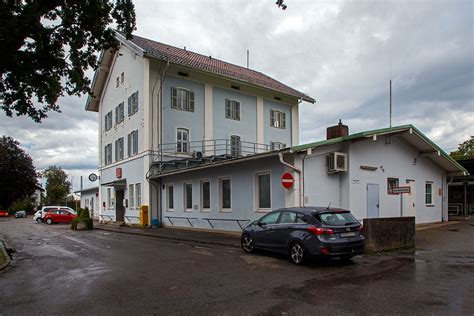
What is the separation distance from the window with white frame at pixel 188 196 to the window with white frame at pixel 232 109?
8707mm

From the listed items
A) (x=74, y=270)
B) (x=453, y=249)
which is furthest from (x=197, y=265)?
(x=453, y=249)

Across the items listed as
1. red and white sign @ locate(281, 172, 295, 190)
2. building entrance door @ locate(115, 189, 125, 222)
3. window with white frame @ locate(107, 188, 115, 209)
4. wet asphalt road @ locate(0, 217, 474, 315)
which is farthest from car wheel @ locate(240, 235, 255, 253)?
window with white frame @ locate(107, 188, 115, 209)

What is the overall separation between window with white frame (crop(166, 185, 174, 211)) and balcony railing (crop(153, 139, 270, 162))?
87.3 inches

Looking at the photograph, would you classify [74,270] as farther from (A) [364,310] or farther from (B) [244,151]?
(B) [244,151]

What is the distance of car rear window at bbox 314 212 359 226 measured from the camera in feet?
33.2

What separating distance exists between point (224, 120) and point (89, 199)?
26516 mm

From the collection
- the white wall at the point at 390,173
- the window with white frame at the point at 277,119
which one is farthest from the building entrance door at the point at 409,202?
the window with white frame at the point at 277,119

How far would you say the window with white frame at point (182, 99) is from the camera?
2667cm

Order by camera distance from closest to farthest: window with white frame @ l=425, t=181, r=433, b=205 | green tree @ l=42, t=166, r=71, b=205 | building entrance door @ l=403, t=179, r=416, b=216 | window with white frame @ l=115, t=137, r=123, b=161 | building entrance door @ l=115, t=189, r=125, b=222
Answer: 1. building entrance door @ l=403, t=179, r=416, b=216
2. window with white frame @ l=425, t=181, r=433, b=205
3. window with white frame @ l=115, t=137, r=123, b=161
4. building entrance door @ l=115, t=189, r=125, b=222
5. green tree @ l=42, t=166, r=71, b=205

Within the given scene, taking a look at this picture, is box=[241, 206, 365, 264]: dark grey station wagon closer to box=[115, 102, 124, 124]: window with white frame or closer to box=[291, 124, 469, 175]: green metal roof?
box=[291, 124, 469, 175]: green metal roof

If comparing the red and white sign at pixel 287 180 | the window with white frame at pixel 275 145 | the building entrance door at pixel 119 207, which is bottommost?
the building entrance door at pixel 119 207

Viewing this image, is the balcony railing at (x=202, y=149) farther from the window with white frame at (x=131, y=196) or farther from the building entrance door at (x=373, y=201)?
the building entrance door at (x=373, y=201)

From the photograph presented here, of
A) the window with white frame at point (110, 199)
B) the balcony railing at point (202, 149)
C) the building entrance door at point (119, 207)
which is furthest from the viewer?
the window with white frame at point (110, 199)

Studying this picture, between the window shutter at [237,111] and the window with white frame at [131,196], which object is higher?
the window shutter at [237,111]
